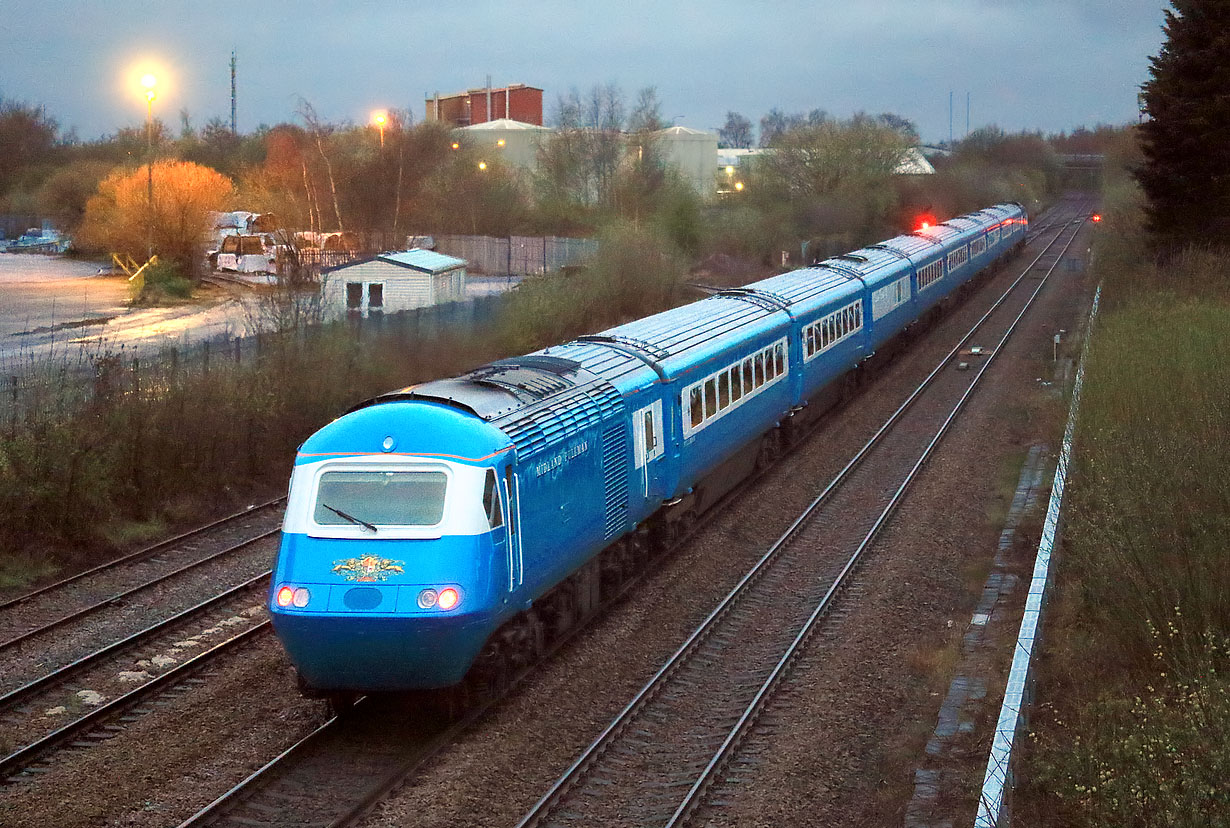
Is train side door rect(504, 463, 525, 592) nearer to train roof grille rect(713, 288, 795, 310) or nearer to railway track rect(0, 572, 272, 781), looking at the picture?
railway track rect(0, 572, 272, 781)

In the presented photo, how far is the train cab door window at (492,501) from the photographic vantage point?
10.2 m

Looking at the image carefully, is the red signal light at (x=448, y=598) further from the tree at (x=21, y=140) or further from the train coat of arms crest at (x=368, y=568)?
the tree at (x=21, y=140)

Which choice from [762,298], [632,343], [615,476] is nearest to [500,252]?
[762,298]

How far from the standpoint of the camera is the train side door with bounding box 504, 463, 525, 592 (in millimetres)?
10562

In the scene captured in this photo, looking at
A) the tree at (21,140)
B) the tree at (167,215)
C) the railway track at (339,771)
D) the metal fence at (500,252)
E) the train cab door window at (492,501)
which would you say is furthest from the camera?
the tree at (21,140)

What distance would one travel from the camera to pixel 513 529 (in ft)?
34.9

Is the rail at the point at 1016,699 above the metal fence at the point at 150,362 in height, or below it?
below

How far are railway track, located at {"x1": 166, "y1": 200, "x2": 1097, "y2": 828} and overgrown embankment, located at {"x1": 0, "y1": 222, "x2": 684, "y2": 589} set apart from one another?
703 cm

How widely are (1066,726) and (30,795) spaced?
780 cm

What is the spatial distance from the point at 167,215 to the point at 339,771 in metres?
37.8

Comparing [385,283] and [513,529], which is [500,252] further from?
[513,529]

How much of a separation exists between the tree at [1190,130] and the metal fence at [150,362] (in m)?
17.7

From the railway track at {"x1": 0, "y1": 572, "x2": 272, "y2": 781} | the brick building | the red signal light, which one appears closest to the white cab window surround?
the red signal light

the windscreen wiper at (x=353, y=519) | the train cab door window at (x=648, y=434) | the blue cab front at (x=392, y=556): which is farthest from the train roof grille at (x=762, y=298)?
the windscreen wiper at (x=353, y=519)
